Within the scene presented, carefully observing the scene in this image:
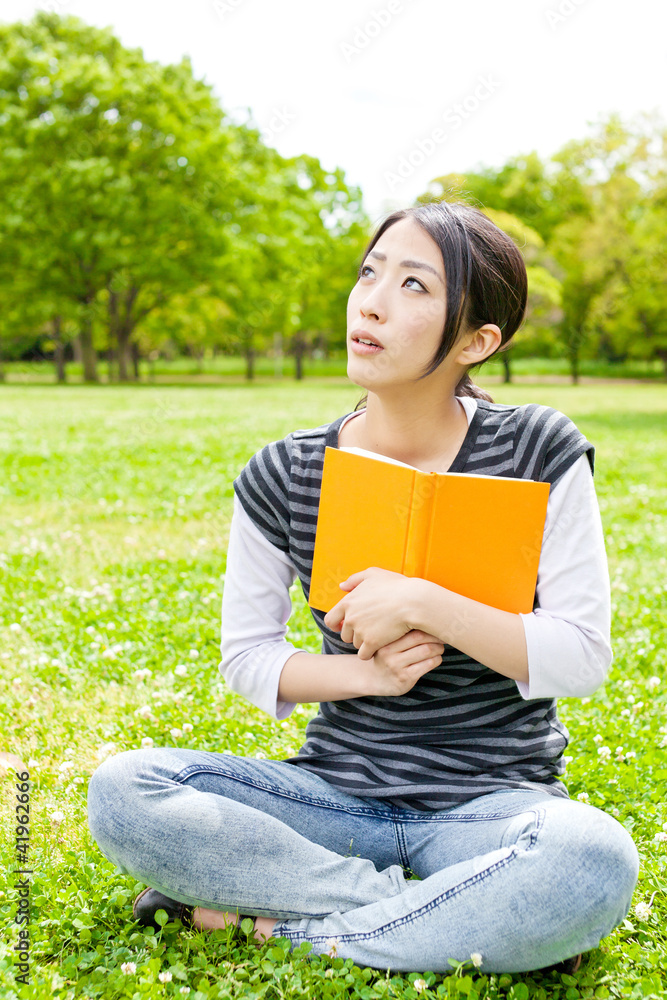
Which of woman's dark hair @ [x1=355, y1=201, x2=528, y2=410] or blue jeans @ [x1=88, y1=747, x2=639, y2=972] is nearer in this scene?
blue jeans @ [x1=88, y1=747, x2=639, y2=972]

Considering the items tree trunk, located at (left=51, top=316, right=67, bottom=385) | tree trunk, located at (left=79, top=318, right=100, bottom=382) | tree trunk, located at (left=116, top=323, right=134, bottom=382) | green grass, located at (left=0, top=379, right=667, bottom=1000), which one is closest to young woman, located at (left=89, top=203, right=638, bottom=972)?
green grass, located at (left=0, top=379, right=667, bottom=1000)

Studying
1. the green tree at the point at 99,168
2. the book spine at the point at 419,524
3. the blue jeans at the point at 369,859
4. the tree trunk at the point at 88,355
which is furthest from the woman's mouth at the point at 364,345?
the tree trunk at the point at 88,355

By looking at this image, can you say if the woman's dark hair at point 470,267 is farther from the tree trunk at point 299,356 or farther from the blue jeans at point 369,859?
the tree trunk at point 299,356

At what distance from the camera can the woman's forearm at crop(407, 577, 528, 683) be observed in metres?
1.96

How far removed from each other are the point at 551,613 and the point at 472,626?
221 mm

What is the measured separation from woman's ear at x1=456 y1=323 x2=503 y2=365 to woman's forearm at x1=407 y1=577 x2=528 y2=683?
63cm

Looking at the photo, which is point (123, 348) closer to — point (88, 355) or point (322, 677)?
point (88, 355)

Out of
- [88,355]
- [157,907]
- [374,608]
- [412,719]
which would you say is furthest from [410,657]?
[88,355]

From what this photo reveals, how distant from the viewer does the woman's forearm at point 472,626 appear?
1.96m

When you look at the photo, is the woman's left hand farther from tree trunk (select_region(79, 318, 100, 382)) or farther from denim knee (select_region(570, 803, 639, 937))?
tree trunk (select_region(79, 318, 100, 382))

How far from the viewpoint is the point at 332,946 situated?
Answer: 2010 millimetres

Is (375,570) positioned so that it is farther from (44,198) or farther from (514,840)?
(44,198)

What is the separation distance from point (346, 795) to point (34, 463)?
324 inches

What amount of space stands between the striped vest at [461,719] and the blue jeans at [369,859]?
0.06 meters
